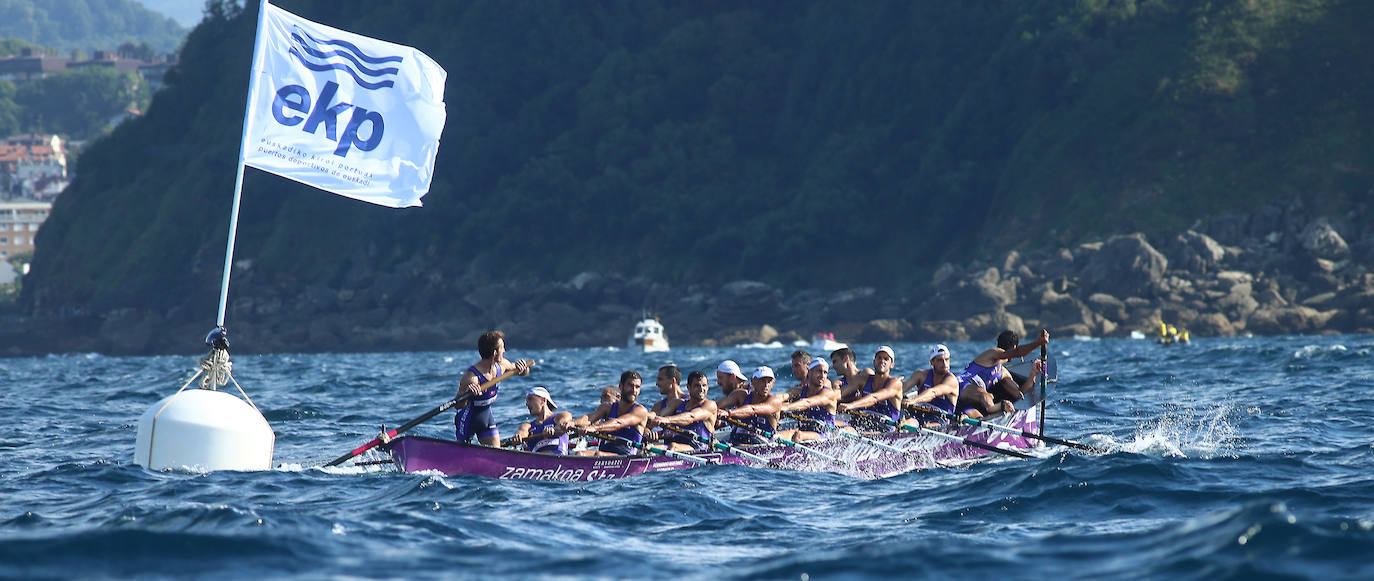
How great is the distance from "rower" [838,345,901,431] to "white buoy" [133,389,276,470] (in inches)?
293

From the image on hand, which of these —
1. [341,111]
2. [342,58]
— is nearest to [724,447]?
[341,111]

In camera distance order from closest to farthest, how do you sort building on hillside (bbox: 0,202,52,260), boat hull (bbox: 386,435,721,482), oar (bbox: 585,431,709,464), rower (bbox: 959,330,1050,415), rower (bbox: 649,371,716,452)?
boat hull (bbox: 386,435,721,482) → oar (bbox: 585,431,709,464) → rower (bbox: 649,371,716,452) → rower (bbox: 959,330,1050,415) → building on hillside (bbox: 0,202,52,260)

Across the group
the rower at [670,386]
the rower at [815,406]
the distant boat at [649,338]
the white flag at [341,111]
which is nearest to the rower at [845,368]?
the rower at [815,406]

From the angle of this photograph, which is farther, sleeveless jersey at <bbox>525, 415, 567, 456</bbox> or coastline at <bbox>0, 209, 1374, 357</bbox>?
coastline at <bbox>0, 209, 1374, 357</bbox>

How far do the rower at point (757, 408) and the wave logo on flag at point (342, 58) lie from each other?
5481mm

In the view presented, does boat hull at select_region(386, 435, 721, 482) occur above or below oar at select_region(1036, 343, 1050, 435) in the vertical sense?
below

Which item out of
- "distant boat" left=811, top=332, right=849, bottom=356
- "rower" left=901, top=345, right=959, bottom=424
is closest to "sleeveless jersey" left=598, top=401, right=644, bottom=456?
"rower" left=901, top=345, right=959, bottom=424

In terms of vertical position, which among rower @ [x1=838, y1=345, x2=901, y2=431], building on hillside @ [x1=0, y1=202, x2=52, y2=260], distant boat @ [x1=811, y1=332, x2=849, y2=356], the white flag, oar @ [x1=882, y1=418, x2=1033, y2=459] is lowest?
oar @ [x1=882, y1=418, x2=1033, y2=459]

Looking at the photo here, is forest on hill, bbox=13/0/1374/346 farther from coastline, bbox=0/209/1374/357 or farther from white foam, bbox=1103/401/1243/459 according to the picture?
white foam, bbox=1103/401/1243/459

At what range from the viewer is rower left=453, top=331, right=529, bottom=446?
14.0 meters

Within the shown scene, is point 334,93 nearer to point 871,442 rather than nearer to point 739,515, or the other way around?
point 739,515

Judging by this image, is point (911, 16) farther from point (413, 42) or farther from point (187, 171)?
point (187, 171)

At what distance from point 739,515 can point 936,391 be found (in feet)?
19.7

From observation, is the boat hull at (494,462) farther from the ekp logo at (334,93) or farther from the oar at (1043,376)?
the oar at (1043,376)
